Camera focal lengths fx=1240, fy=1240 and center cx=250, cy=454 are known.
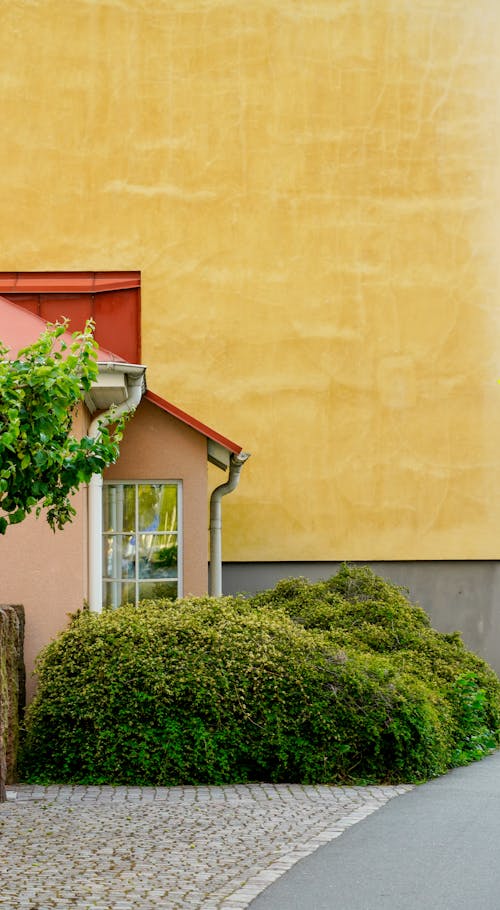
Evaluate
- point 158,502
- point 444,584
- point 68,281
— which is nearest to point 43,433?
point 158,502

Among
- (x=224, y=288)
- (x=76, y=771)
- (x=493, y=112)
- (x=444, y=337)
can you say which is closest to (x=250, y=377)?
(x=224, y=288)

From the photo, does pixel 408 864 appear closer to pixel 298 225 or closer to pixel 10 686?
pixel 10 686

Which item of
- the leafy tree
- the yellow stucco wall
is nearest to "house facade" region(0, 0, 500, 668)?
the yellow stucco wall

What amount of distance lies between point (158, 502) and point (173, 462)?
497 millimetres

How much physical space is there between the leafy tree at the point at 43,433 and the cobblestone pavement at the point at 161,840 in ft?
6.65

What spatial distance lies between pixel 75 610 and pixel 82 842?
3780 millimetres

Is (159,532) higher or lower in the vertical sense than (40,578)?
higher

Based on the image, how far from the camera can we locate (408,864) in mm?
7184

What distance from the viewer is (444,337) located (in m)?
18.0

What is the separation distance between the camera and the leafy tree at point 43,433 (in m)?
7.52

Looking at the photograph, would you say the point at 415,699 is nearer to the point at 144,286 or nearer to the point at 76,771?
the point at 76,771

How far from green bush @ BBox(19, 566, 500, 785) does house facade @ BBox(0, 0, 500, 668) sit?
6.87m

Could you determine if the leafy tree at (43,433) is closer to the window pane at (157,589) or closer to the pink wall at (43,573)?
the pink wall at (43,573)

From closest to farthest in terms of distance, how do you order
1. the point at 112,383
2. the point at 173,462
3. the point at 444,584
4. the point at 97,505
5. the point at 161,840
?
1. the point at 161,840
2. the point at 112,383
3. the point at 97,505
4. the point at 173,462
5. the point at 444,584
